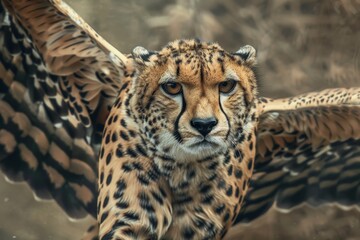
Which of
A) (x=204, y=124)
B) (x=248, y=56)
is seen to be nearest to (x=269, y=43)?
(x=248, y=56)

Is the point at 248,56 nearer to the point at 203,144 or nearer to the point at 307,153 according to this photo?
the point at 203,144

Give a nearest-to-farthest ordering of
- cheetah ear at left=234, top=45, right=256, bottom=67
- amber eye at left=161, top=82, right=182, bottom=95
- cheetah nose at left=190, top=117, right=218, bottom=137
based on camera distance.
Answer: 1. cheetah nose at left=190, top=117, right=218, bottom=137
2. amber eye at left=161, top=82, right=182, bottom=95
3. cheetah ear at left=234, top=45, right=256, bottom=67

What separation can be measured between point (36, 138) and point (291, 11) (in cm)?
118

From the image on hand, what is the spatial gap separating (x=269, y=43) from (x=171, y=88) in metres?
1.15

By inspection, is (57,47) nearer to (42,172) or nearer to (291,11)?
(42,172)

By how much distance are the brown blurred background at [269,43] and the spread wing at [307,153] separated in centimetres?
15

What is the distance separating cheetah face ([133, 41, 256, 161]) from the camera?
13.1 ft

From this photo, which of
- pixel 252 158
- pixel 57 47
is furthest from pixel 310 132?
pixel 57 47

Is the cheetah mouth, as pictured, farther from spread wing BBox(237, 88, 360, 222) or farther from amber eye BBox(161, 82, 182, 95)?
spread wing BBox(237, 88, 360, 222)

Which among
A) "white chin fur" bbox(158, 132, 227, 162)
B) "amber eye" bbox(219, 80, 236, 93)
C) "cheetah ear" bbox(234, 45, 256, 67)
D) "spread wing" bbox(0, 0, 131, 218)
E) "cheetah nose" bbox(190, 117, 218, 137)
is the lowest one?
"spread wing" bbox(0, 0, 131, 218)

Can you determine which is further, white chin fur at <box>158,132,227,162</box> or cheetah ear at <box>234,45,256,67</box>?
cheetah ear at <box>234,45,256,67</box>

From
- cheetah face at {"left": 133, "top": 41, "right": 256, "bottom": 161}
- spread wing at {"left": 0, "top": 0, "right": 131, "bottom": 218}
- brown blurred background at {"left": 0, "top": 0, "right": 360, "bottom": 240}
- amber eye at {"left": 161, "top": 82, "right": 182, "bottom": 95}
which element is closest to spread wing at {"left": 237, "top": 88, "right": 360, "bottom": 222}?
brown blurred background at {"left": 0, "top": 0, "right": 360, "bottom": 240}

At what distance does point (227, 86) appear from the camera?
411cm

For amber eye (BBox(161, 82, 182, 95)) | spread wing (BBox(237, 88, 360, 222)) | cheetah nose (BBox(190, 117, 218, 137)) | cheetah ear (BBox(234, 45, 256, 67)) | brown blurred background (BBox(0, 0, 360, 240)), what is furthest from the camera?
brown blurred background (BBox(0, 0, 360, 240))
